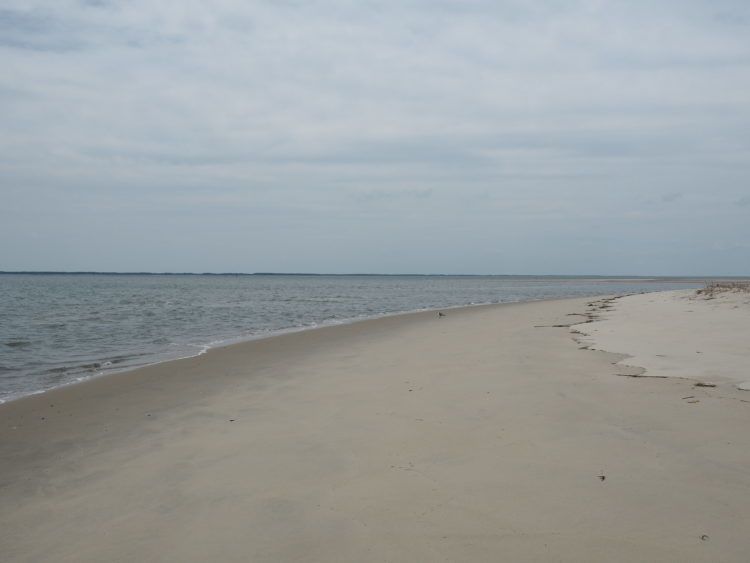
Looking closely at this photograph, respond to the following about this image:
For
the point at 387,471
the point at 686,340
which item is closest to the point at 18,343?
the point at 387,471

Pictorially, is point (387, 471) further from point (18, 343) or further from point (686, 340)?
point (18, 343)

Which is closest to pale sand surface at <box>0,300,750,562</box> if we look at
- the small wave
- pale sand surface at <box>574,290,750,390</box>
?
pale sand surface at <box>574,290,750,390</box>

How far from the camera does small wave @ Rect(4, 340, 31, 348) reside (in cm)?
1511

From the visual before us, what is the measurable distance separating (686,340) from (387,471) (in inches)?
381

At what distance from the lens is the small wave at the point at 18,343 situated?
15109mm

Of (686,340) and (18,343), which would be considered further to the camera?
(18,343)

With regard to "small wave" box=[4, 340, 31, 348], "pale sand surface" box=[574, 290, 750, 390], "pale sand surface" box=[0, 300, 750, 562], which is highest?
"pale sand surface" box=[574, 290, 750, 390]

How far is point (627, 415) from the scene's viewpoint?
6211 millimetres

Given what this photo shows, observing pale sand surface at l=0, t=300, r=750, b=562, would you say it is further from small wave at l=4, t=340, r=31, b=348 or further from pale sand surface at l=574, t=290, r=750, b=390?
small wave at l=4, t=340, r=31, b=348

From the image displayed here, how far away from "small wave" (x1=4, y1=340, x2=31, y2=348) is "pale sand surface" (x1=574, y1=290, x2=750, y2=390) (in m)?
13.9

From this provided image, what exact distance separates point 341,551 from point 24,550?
2071 millimetres

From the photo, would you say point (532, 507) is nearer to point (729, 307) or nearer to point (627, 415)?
point (627, 415)

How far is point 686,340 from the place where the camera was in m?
12.2

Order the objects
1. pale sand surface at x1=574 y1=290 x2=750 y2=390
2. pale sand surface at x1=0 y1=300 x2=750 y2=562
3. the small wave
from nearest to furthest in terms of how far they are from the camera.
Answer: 1. pale sand surface at x1=0 y1=300 x2=750 y2=562
2. pale sand surface at x1=574 y1=290 x2=750 y2=390
3. the small wave
